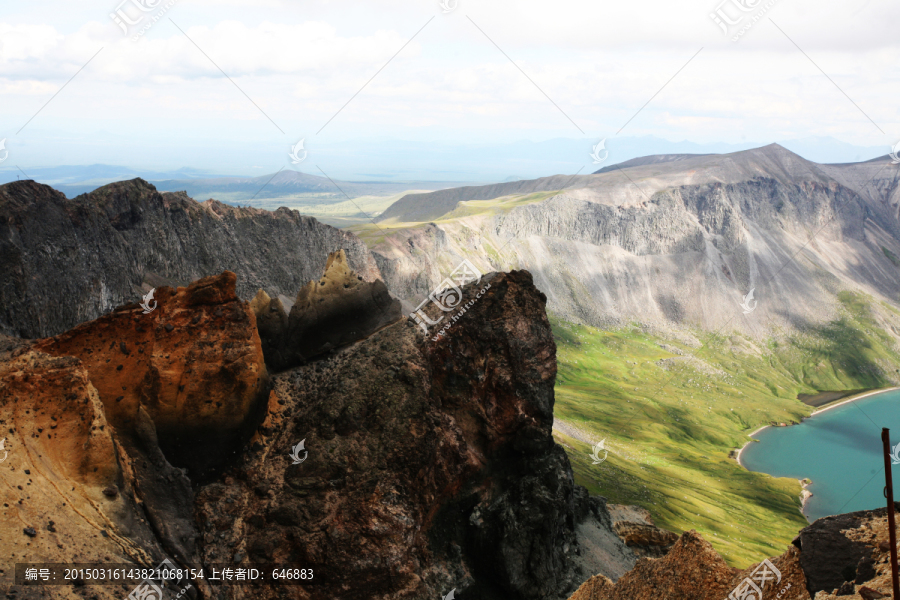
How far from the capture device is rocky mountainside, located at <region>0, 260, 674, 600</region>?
774 inches

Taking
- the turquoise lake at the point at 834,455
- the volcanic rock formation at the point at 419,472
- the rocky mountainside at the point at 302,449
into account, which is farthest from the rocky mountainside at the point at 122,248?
the turquoise lake at the point at 834,455

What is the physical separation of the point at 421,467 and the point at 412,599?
5960mm

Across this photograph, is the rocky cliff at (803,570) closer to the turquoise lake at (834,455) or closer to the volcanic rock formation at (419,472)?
the volcanic rock formation at (419,472)

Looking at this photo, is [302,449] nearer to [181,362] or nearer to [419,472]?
[419,472]

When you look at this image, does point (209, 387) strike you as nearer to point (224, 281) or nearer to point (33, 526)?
point (224, 281)

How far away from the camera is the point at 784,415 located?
7126 inches
